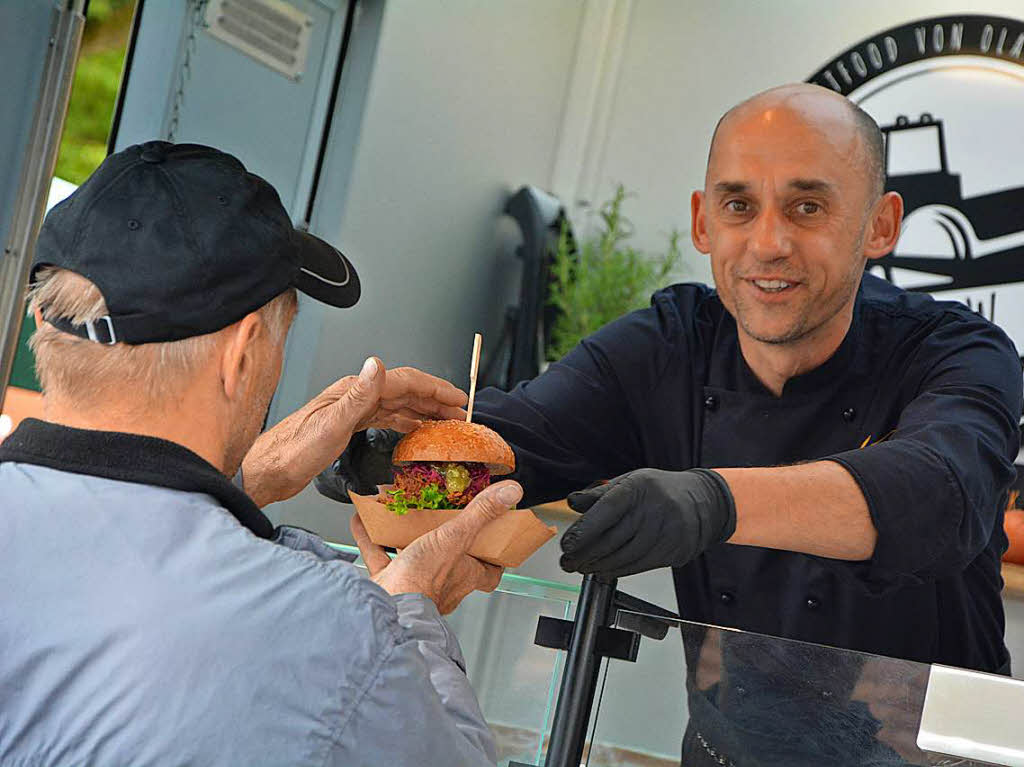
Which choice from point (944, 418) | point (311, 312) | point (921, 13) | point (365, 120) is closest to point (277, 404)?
point (311, 312)

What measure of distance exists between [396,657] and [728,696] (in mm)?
407

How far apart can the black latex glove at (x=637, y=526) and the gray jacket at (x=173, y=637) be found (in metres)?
0.28

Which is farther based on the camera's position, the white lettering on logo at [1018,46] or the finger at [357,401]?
the white lettering on logo at [1018,46]

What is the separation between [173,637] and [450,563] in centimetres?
39

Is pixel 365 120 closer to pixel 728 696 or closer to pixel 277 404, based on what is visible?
pixel 277 404

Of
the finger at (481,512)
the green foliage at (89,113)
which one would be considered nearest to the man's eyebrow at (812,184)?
the finger at (481,512)

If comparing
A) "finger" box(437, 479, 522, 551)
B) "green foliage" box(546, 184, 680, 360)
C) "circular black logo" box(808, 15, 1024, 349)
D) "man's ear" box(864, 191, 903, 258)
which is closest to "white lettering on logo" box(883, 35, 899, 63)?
"circular black logo" box(808, 15, 1024, 349)

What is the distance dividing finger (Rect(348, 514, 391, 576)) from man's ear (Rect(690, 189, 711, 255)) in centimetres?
88

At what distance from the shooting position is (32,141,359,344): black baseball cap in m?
0.98

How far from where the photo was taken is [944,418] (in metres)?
1.54

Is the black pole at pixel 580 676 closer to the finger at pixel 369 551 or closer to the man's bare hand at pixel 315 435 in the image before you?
the finger at pixel 369 551

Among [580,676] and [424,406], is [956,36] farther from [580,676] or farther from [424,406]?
[580,676]

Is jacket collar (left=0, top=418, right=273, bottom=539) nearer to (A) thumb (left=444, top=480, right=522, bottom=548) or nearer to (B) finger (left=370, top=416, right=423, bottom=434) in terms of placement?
(A) thumb (left=444, top=480, right=522, bottom=548)

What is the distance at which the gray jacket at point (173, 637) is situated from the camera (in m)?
0.84
